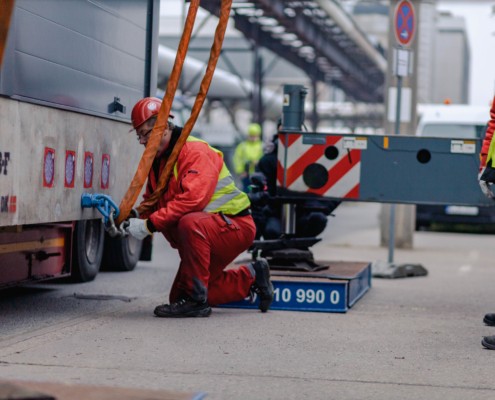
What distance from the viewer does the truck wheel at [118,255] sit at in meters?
11.2

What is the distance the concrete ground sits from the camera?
5.60 metres

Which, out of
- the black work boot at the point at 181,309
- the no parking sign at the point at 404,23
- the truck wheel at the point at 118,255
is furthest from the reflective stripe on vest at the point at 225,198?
the no parking sign at the point at 404,23

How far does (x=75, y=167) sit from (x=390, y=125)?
8709 millimetres

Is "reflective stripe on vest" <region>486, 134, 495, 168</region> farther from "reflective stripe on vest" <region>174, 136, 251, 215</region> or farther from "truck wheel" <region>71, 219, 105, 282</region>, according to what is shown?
"truck wheel" <region>71, 219, 105, 282</region>

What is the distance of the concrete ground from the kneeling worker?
0.20 meters

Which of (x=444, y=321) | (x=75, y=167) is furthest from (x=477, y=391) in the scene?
(x=75, y=167)

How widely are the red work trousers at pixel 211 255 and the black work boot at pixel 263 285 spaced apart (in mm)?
55

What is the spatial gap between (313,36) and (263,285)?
22958mm

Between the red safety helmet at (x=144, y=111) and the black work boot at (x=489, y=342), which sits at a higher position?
the red safety helmet at (x=144, y=111)

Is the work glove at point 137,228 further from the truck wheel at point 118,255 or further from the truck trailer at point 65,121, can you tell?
the truck wheel at point 118,255

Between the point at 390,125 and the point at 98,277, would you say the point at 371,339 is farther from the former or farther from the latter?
the point at 390,125

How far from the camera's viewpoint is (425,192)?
32.7 ft

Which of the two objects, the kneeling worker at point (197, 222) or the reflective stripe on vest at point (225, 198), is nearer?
the kneeling worker at point (197, 222)

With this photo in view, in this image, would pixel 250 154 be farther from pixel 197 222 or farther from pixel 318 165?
pixel 197 222
